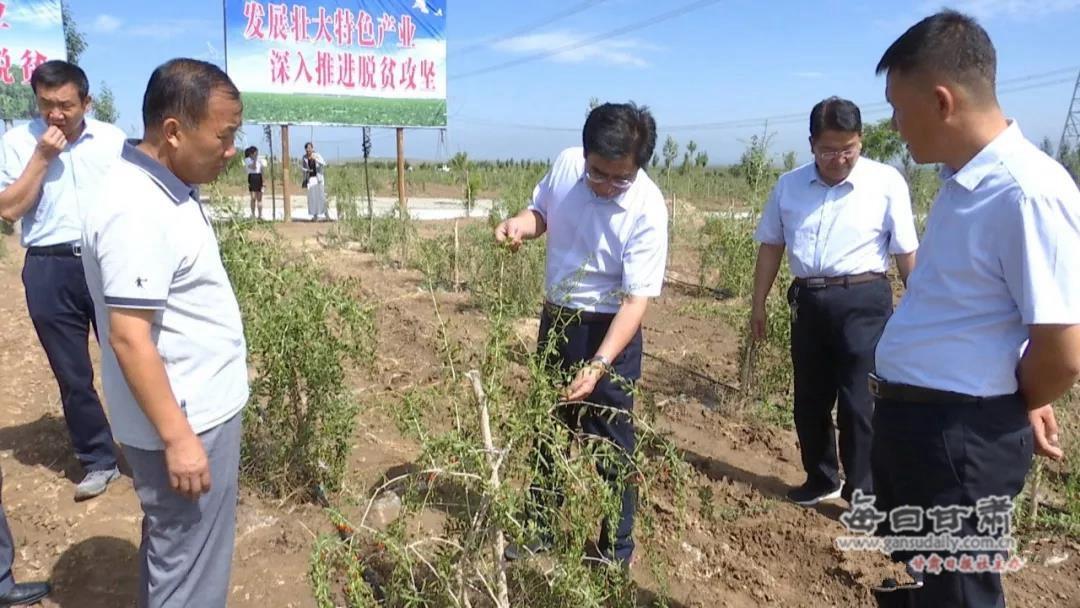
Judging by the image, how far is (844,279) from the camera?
290 centimetres

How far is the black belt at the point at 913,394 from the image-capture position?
5.35 ft

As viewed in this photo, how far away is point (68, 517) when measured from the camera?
285cm

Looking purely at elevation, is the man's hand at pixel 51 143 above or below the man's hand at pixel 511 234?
above

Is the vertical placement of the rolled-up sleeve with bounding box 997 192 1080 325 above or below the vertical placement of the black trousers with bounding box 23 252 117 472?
above

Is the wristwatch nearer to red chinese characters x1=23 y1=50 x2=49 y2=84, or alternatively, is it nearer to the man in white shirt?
the man in white shirt

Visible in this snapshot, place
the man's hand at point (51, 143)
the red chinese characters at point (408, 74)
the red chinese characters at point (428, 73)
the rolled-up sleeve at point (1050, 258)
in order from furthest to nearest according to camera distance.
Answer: the red chinese characters at point (428, 73), the red chinese characters at point (408, 74), the man's hand at point (51, 143), the rolled-up sleeve at point (1050, 258)

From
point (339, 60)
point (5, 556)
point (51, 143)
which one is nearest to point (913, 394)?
point (5, 556)

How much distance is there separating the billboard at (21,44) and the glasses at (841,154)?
8.79m

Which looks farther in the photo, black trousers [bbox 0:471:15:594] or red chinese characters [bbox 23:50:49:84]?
red chinese characters [bbox 23:50:49:84]

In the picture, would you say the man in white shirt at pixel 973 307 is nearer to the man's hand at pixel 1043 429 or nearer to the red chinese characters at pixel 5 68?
the man's hand at pixel 1043 429

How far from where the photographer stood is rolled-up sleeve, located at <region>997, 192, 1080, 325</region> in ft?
4.72

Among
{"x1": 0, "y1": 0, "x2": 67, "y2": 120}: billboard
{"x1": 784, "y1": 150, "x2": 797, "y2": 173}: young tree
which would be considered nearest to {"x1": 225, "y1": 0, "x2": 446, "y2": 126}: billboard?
{"x1": 0, "y1": 0, "x2": 67, "y2": 120}: billboard

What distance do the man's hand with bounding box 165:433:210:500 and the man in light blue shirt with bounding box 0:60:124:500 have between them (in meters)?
1.61

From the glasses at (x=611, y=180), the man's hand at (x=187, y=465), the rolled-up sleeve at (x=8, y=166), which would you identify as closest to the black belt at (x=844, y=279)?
the glasses at (x=611, y=180)
